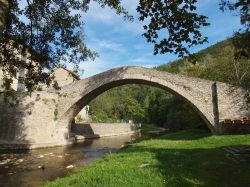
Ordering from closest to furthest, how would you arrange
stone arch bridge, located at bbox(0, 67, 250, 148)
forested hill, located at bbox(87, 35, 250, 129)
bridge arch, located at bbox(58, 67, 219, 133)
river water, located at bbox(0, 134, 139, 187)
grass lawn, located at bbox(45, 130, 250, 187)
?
grass lawn, located at bbox(45, 130, 250, 187) < river water, located at bbox(0, 134, 139, 187) < stone arch bridge, located at bbox(0, 67, 250, 148) < bridge arch, located at bbox(58, 67, 219, 133) < forested hill, located at bbox(87, 35, 250, 129)

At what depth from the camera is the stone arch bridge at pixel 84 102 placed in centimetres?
2033

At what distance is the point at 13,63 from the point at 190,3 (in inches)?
287

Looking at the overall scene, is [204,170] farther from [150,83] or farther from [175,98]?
[175,98]

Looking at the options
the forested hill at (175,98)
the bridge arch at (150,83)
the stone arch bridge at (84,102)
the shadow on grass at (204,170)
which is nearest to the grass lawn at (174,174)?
the shadow on grass at (204,170)

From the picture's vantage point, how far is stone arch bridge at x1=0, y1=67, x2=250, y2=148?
66.7ft

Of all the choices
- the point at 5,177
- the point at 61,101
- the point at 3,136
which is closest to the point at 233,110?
the point at 61,101

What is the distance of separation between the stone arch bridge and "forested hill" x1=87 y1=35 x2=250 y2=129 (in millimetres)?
1730

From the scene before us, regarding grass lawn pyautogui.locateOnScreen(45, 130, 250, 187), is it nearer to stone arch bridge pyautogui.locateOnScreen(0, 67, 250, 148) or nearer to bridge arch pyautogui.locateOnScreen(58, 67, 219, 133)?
stone arch bridge pyautogui.locateOnScreen(0, 67, 250, 148)

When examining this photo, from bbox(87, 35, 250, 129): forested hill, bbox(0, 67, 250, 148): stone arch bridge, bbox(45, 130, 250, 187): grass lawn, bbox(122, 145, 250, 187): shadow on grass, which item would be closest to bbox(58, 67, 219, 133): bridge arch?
bbox(0, 67, 250, 148): stone arch bridge

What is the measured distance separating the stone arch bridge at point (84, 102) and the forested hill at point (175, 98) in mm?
1730

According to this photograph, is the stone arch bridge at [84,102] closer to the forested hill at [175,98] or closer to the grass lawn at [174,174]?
the forested hill at [175,98]

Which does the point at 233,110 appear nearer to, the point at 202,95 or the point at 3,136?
the point at 202,95

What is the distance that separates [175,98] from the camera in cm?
3416

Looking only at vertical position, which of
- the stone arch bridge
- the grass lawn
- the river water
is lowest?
the river water
